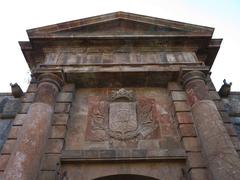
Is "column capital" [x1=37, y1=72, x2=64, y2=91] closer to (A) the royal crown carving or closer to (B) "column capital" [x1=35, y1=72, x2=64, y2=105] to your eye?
(B) "column capital" [x1=35, y1=72, x2=64, y2=105]

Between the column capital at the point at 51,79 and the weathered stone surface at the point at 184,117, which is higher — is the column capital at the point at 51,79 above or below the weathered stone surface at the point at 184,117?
above

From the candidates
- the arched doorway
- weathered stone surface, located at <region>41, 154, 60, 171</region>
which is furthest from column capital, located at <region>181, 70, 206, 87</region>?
weathered stone surface, located at <region>41, 154, 60, 171</region>

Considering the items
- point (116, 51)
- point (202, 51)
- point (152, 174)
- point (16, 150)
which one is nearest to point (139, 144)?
point (152, 174)

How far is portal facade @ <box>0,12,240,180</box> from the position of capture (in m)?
6.42

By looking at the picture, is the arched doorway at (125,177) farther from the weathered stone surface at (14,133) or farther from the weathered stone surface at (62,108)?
the weathered stone surface at (14,133)

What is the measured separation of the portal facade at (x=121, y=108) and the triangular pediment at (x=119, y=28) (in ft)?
0.12

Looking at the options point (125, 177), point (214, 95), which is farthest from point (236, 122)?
point (125, 177)

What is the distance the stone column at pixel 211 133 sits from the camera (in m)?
5.84

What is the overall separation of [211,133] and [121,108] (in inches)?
106

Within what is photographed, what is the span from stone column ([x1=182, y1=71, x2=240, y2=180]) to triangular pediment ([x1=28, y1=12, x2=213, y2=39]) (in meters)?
2.17

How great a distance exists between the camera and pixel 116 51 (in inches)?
378

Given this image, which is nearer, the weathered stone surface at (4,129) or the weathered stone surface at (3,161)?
the weathered stone surface at (3,161)

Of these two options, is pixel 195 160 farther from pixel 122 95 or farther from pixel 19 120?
pixel 19 120

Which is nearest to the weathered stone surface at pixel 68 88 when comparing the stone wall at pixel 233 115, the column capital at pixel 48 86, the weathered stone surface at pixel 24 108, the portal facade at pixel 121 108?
the portal facade at pixel 121 108
